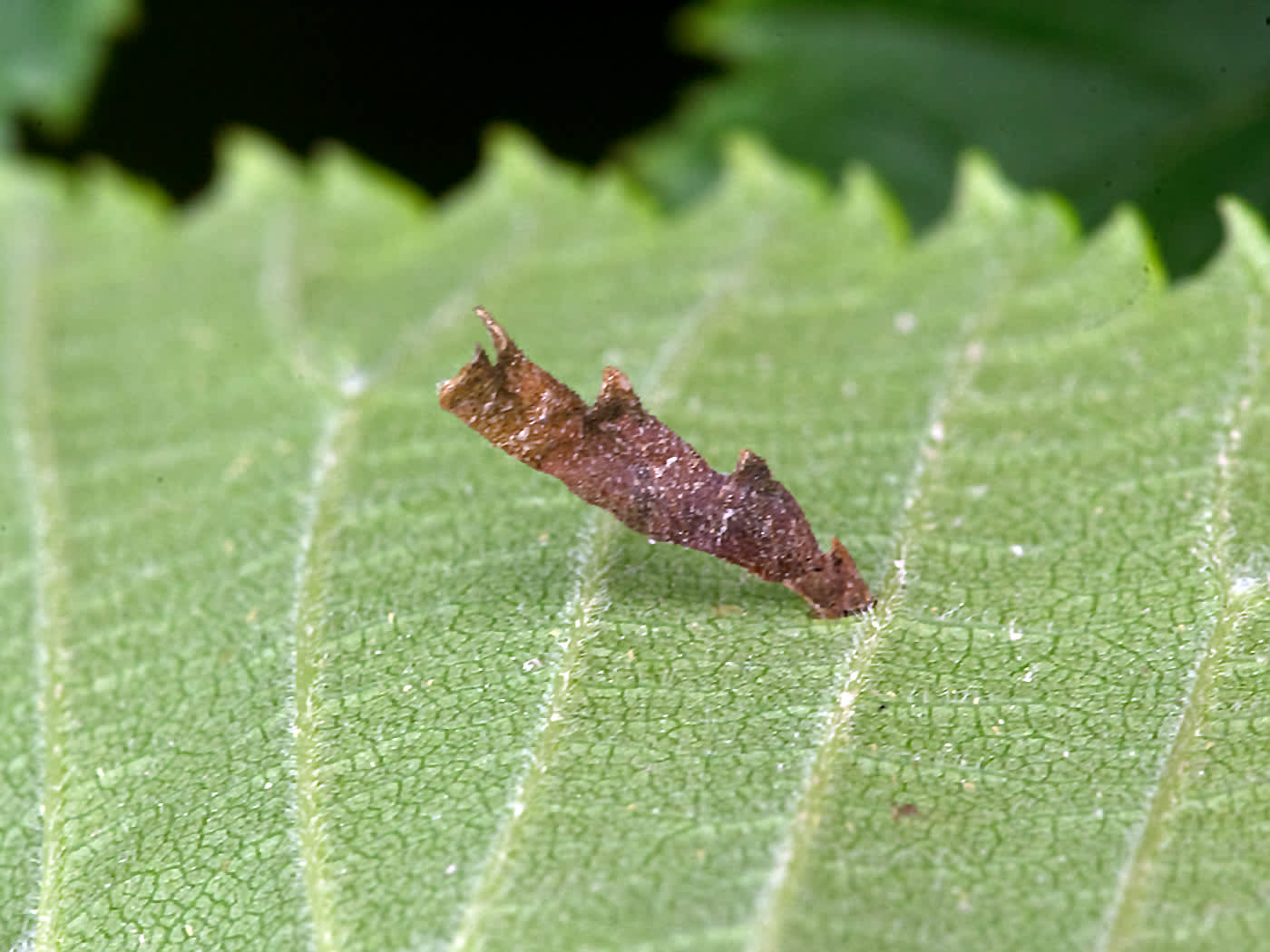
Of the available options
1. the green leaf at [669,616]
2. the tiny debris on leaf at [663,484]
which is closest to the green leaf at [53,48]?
the green leaf at [669,616]

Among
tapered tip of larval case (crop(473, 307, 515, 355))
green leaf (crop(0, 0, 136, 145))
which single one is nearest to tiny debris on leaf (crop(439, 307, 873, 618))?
tapered tip of larval case (crop(473, 307, 515, 355))

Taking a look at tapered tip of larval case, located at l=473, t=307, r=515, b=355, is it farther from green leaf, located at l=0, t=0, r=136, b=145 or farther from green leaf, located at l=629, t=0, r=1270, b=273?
green leaf, located at l=0, t=0, r=136, b=145

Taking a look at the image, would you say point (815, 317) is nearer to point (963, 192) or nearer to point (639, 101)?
point (963, 192)

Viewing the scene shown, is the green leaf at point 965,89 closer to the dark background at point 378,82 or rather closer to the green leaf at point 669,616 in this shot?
the dark background at point 378,82

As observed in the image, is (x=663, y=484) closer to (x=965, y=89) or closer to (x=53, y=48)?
(x=965, y=89)

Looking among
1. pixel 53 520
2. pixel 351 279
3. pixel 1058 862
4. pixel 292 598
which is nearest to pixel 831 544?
pixel 1058 862
